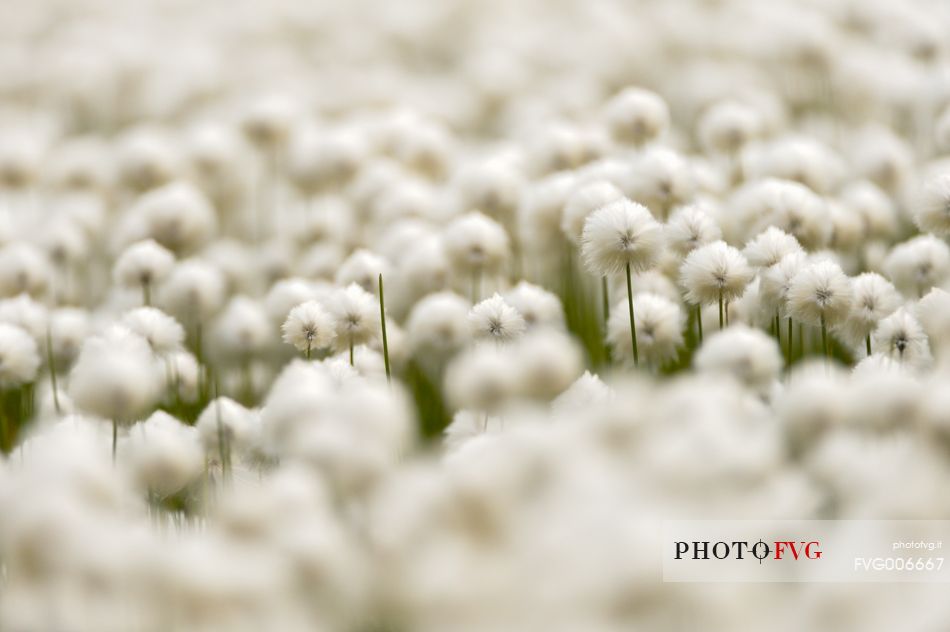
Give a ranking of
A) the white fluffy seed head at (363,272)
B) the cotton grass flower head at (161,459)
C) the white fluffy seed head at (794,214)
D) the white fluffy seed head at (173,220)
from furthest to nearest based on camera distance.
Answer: the white fluffy seed head at (173,220) < the white fluffy seed head at (363,272) < the white fluffy seed head at (794,214) < the cotton grass flower head at (161,459)

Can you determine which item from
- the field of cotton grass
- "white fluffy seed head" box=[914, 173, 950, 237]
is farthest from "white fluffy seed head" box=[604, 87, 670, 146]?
"white fluffy seed head" box=[914, 173, 950, 237]

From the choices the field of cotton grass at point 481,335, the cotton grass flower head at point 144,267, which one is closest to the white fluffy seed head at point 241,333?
the field of cotton grass at point 481,335

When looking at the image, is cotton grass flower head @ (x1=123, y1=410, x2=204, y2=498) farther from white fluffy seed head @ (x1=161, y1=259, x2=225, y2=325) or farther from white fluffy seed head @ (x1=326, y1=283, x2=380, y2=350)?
white fluffy seed head @ (x1=161, y1=259, x2=225, y2=325)

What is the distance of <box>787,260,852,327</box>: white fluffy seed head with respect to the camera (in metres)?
2.65

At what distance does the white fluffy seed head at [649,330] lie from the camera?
9.76 feet

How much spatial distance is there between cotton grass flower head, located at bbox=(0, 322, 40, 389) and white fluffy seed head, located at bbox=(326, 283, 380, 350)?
923mm

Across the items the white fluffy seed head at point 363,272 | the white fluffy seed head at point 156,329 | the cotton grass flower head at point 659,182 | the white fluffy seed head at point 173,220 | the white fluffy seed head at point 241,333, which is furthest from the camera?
the white fluffy seed head at point 173,220

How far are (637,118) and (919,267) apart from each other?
51.9 inches

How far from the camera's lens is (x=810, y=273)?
8.79 feet

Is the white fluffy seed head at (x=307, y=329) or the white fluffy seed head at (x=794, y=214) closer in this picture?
the white fluffy seed head at (x=307, y=329)

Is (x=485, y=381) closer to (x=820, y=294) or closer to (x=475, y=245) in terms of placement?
(x=820, y=294)

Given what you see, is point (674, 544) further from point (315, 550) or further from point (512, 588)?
point (315, 550)

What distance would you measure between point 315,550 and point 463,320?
178cm

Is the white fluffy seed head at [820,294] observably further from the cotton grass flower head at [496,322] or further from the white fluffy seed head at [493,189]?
the white fluffy seed head at [493,189]
